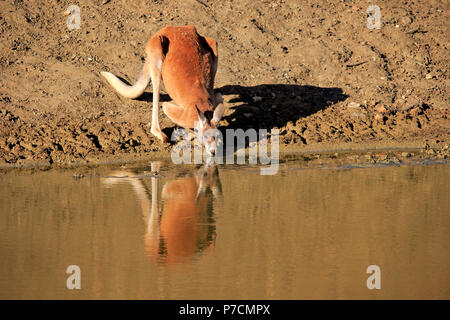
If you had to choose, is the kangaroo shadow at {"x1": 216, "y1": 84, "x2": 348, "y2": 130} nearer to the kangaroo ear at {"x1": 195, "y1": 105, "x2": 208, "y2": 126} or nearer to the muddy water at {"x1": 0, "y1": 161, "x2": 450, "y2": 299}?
the kangaroo ear at {"x1": 195, "y1": 105, "x2": 208, "y2": 126}

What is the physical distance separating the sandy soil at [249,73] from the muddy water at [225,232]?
75.0 inches

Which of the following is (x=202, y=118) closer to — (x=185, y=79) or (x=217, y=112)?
(x=217, y=112)

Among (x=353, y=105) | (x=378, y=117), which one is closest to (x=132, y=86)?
(x=353, y=105)

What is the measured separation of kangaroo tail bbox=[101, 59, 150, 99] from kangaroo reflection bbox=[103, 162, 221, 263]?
2171mm

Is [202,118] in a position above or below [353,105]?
below

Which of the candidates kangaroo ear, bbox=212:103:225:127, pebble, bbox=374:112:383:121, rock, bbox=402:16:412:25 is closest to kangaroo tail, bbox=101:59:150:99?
kangaroo ear, bbox=212:103:225:127

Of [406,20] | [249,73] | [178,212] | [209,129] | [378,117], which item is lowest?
[178,212]

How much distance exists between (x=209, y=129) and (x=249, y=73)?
3837 mm

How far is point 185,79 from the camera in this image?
13125 mm

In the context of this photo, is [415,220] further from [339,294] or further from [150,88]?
[150,88]

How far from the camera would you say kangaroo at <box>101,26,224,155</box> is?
12.6m

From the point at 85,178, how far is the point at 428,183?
4.78 m

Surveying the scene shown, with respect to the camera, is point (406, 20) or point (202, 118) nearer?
point (202, 118)

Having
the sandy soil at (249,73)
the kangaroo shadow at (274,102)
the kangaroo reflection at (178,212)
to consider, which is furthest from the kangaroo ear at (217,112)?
the kangaroo shadow at (274,102)
